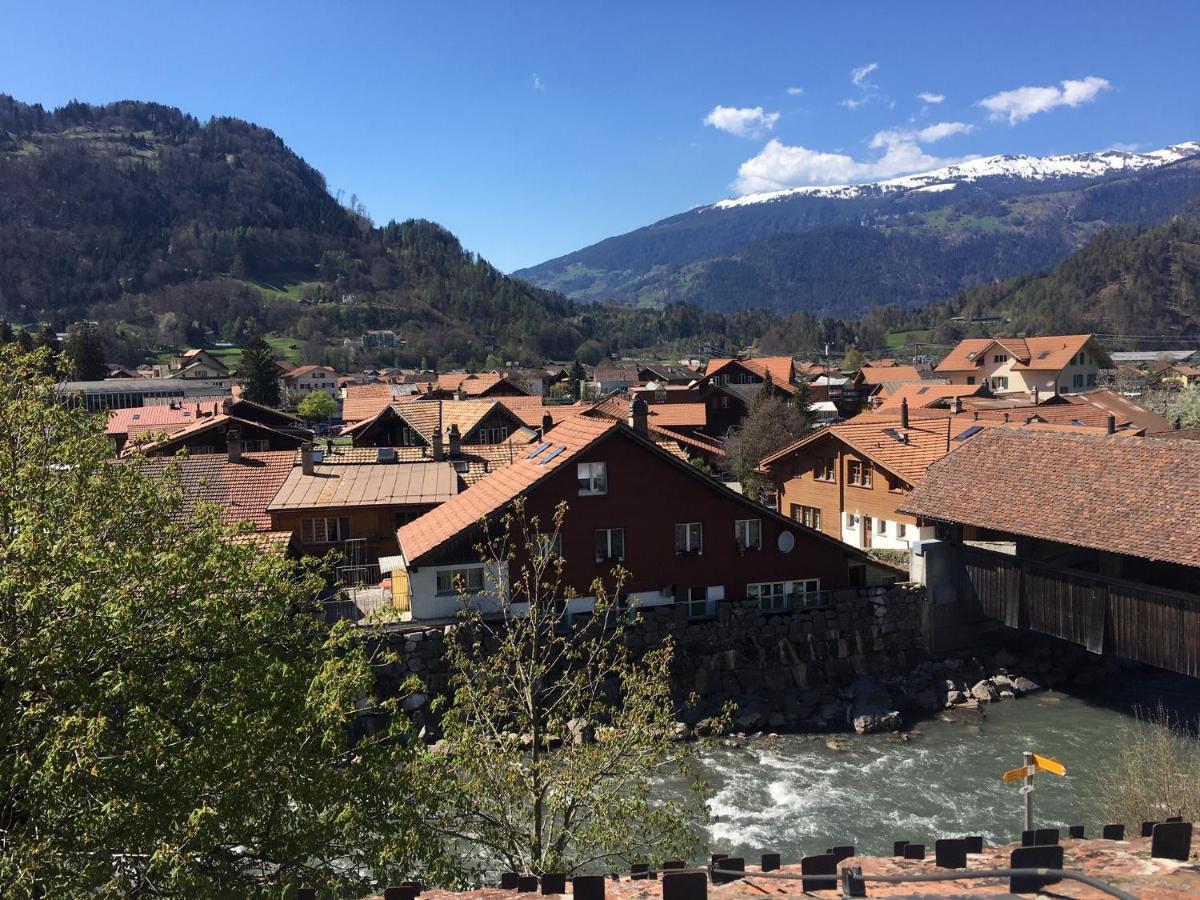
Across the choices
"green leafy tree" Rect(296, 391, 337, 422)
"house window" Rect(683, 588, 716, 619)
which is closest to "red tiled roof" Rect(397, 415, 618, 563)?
"house window" Rect(683, 588, 716, 619)

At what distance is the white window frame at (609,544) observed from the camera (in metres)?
28.3

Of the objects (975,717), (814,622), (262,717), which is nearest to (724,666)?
(814,622)

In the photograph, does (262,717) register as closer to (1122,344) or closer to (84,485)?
(84,485)

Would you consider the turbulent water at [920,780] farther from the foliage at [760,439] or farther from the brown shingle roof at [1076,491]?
the foliage at [760,439]

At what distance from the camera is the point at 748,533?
97.0 ft

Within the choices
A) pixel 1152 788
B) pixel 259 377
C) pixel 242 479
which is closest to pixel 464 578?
pixel 242 479

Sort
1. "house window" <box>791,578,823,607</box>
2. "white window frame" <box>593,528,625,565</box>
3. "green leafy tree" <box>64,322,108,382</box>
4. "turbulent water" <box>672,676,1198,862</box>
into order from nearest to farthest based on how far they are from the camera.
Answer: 1. "turbulent water" <box>672,676,1198,862</box>
2. "white window frame" <box>593,528,625,565</box>
3. "house window" <box>791,578,823,607</box>
4. "green leafy tree" <box>64,322,108,382</box>

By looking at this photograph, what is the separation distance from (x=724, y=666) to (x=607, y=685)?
3.90m

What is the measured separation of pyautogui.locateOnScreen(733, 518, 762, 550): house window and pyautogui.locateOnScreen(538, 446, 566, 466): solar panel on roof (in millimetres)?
6256

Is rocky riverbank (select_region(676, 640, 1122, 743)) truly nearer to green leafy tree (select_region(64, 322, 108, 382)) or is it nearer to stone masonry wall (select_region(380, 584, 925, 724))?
stone masonry wall (select_region(380, 584, 925, 724))

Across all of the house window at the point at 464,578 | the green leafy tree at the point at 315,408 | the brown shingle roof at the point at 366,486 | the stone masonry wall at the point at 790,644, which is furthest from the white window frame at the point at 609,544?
the green leafy tree at the point at 315,408

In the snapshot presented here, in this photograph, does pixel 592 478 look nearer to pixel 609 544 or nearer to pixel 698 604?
pixel 609 544

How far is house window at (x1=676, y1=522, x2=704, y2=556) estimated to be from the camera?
29.0 metres

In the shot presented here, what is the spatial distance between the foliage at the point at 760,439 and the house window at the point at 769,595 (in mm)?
18481
